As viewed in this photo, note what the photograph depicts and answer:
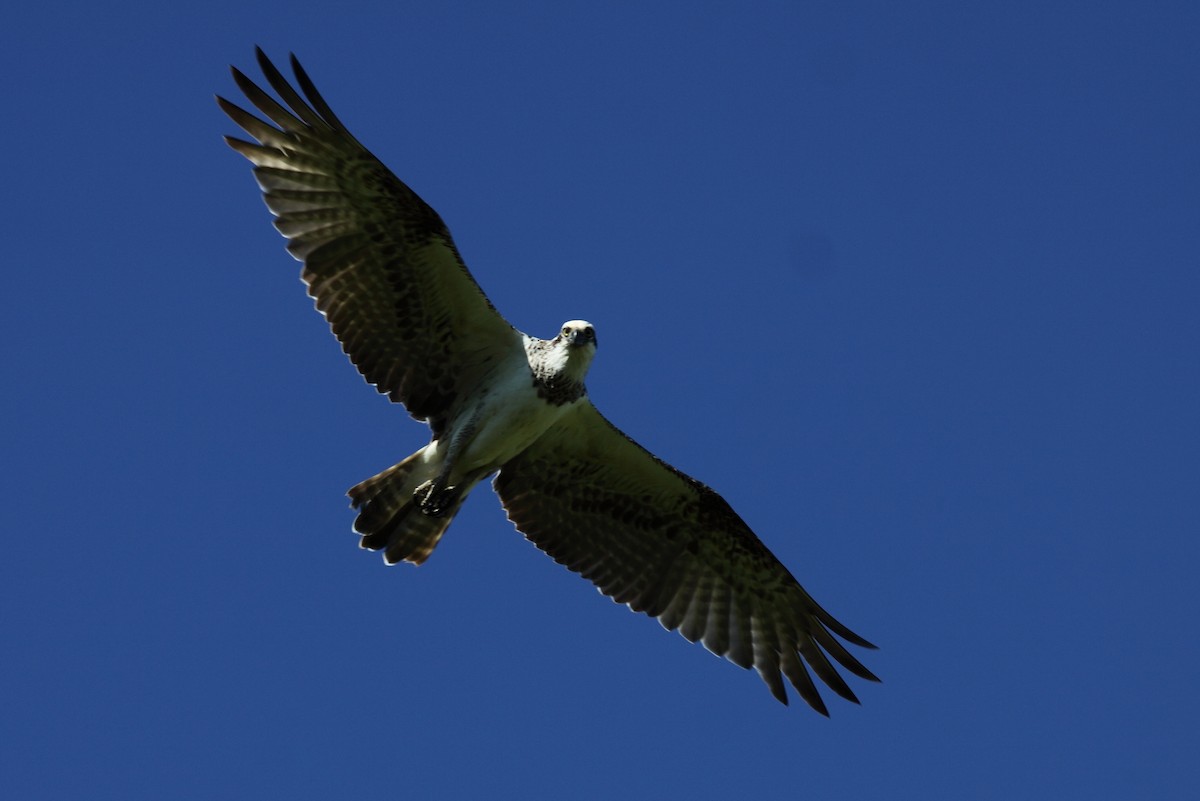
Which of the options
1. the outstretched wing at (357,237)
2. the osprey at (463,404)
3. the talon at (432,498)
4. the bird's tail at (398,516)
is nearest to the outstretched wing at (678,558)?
the osprey at (463,404)

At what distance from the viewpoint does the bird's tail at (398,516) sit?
13234mm

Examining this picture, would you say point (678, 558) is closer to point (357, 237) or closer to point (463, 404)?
point (463, 404)

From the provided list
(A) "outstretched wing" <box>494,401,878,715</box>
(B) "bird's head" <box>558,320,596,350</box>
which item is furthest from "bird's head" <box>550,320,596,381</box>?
(A) "outstretched wing" <box>494,401,878,715</box>

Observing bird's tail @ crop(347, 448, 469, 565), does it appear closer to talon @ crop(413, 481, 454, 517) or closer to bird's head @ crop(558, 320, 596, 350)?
talon @ crop(413, 481, 454, 517)

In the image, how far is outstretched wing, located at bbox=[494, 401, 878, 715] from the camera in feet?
46.7

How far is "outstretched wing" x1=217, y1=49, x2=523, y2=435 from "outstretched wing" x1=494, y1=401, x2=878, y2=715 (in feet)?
5.19

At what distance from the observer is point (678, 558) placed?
14641 millimetres

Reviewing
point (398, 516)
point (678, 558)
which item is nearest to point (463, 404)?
point (398, 516)

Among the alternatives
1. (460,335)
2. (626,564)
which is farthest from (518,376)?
(626,564)

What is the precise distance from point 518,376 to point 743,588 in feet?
9.97

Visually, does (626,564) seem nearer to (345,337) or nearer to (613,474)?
(613,474)

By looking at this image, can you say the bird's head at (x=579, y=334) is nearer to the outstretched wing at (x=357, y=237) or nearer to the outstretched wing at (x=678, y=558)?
the outstretched wing at (x=357, y=237)

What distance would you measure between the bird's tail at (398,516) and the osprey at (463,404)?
11mm

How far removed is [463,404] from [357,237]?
1594 millimetres
